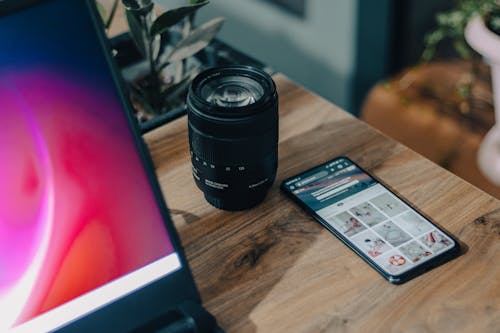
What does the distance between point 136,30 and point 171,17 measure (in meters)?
0.05

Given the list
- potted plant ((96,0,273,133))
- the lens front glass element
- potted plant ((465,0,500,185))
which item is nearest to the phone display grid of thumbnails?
the lens front glass element

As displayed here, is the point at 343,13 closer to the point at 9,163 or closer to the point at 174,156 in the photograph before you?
the point at 174,156

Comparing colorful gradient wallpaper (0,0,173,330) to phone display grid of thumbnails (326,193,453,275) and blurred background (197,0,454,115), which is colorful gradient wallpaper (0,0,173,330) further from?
blurred background (197,0,454,115)

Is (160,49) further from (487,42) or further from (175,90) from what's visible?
(487,42)

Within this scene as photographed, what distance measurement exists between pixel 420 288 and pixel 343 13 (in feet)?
3.43

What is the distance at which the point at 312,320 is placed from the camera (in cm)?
66

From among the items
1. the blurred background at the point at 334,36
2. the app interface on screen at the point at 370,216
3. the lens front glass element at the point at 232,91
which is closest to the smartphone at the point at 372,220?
the app interface on screen at the point at 370,216

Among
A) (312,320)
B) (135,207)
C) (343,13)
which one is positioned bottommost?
(343,13)

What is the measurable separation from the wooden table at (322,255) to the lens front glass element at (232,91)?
4.6 inches

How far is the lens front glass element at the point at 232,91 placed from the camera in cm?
75

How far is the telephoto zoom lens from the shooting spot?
71 cm

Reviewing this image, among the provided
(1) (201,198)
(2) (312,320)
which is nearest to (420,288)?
(2) (312,320)

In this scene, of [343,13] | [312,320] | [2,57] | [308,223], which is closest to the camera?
[2,57]

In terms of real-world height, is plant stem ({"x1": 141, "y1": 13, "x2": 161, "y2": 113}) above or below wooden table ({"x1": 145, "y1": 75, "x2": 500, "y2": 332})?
above
